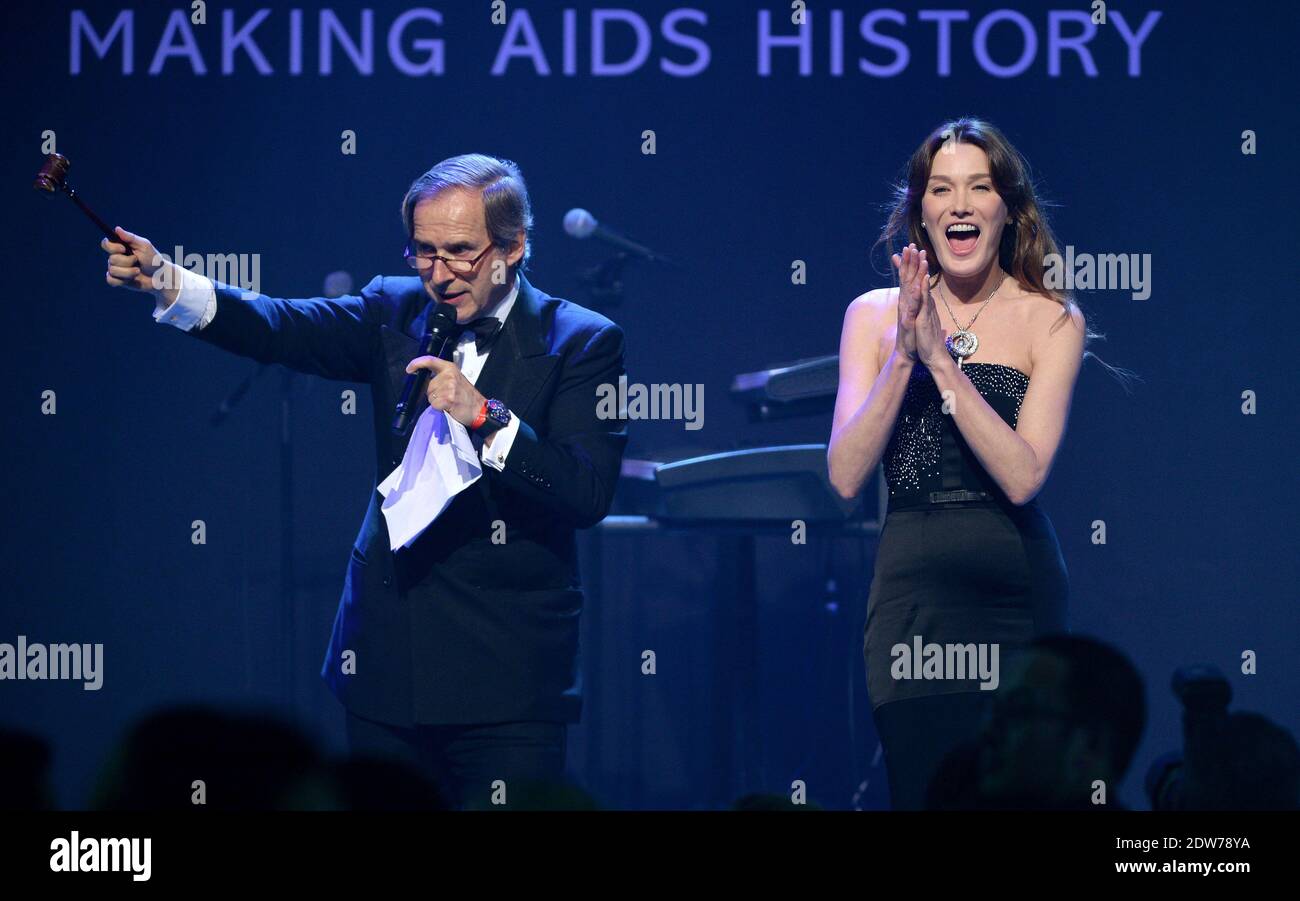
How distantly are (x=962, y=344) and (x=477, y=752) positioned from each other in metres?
1.17

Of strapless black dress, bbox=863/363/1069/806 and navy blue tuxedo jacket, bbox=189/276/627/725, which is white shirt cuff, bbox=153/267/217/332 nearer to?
navy blue tuxedo jacket, bbox=189/276/627/725

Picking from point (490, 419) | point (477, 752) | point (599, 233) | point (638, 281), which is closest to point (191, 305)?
point (490, 419)

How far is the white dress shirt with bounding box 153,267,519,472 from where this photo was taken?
2.75 metres

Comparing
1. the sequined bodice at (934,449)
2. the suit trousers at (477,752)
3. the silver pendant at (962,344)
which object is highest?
the silver pendant at (962,344)

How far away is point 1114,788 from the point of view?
314cm

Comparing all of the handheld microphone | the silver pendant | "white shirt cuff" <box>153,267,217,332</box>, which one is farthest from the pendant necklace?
"white shirt cuff" <box>153,267,217,332</box>

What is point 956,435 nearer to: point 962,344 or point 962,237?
point 962,344

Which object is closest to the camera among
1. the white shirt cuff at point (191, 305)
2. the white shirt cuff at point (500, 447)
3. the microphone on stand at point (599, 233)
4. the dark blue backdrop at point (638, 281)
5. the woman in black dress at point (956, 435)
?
the woman in black dress at point (956, 435)

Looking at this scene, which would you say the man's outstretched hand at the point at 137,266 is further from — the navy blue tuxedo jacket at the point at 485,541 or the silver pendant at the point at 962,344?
the silver pendant at the point at 962,344

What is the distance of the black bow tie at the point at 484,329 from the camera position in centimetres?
290

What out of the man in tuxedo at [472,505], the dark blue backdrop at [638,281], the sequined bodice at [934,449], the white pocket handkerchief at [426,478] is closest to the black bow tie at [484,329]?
the man in tuxedo at [472,505]

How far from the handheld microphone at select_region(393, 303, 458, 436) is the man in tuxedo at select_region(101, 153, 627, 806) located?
35 mm

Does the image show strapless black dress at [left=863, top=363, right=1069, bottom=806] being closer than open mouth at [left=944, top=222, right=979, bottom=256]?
Yes

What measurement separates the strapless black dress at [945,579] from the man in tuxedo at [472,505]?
0.55m
